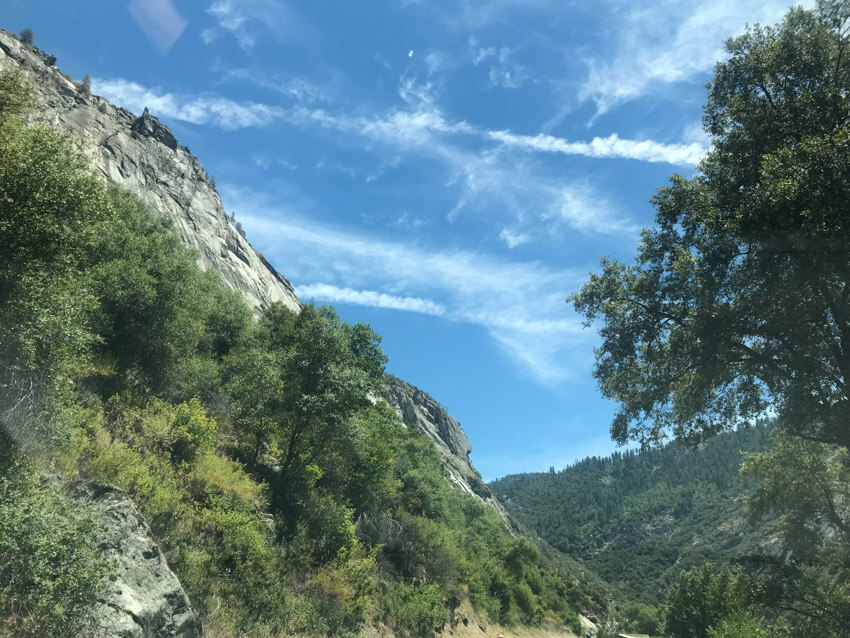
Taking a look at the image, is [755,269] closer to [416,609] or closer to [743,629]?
[743,629]

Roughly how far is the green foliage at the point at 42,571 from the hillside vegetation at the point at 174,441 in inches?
1.1

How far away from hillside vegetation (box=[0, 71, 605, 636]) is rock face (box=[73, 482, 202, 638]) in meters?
0.68

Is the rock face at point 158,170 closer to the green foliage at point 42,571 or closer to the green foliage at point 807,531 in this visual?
the green foliage at point 807,531

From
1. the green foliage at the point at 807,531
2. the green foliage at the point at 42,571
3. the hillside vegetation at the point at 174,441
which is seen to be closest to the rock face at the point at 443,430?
the hillside vegetation at the point at 174,441

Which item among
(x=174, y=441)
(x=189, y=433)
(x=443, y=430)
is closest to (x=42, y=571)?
(x=174, y=441)

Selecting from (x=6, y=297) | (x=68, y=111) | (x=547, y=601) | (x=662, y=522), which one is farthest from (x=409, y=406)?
(x=662, y=522)

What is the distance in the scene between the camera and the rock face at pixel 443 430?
115m

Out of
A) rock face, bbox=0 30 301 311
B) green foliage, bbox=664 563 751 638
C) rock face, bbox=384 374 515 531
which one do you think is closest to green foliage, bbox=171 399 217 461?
green foliage, bbox=664 563 751 638

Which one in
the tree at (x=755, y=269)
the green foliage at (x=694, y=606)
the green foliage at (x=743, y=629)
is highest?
the tree at (x=755, y=269)

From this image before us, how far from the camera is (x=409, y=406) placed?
119 m

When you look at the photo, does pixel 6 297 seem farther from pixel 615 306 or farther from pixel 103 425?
pixel 615 306

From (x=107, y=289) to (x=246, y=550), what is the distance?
11.5m

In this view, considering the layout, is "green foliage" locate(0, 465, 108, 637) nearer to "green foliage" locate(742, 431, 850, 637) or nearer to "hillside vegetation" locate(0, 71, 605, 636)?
"hillside vegetation" locate(0, 71, 605, 636)

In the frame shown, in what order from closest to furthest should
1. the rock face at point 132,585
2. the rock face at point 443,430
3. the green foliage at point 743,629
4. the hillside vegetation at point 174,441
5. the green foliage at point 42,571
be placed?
the green foliage at point 42,571 → the rock face at point 132,585 → the hillside vegetation at point 174,441 → the green foliage at point 743,629 → the rock face at point 443,430
